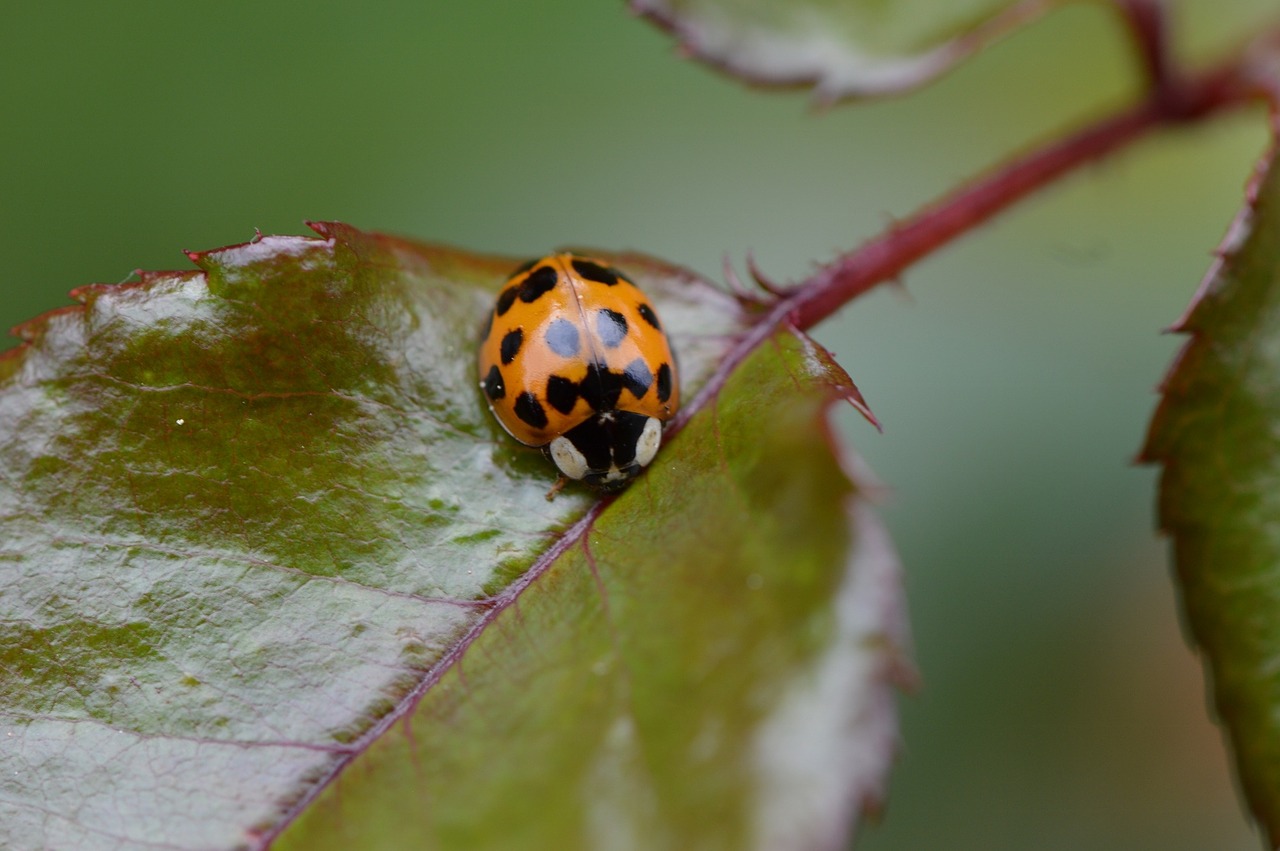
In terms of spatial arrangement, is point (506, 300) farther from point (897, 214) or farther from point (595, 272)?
point (897, 214)

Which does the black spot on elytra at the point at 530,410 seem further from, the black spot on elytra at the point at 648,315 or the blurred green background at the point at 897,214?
the blurred green background at the point at 897,214

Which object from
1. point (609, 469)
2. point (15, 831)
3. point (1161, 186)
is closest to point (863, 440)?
point (1161, 186)

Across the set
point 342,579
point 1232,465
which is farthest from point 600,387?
point 1232,465

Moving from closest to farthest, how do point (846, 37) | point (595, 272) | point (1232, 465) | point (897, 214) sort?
point (1232, 465)
point (595, 272)
point (846, 37)
point (897, 214)

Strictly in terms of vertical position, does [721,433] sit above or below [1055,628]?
above

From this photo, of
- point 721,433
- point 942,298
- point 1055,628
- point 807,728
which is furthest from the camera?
point 942,298

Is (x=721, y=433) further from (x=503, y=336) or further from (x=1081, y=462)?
(x=1081, y=462)

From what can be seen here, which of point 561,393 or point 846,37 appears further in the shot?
point 846,37
